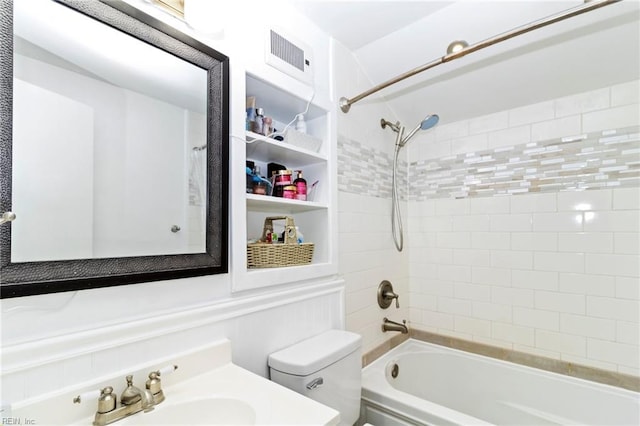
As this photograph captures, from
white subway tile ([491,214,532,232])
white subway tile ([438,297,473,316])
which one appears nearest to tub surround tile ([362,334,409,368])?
white subway tile ([438,297,473,316])

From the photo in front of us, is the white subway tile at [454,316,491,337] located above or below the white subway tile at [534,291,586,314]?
below

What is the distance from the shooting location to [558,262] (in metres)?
1.72

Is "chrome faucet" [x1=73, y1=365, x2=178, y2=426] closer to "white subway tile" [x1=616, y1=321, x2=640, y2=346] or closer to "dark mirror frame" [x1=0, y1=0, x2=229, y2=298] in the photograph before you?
"dark mirror frame" [x1=0, y1=0, x2=229, y2=298]

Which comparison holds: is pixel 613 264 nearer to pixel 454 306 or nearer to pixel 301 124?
pixel 454 306

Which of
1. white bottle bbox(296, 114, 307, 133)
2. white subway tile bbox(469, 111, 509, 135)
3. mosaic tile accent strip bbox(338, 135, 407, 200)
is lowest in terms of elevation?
mosaic tile accent strip bbox(338, 135, 407, 200)

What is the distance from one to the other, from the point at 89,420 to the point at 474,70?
7.05 ft

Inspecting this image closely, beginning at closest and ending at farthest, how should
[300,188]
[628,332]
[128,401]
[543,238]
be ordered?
1. [128,401]
2. [300,188]
3. [628,332]
4. [543,238]

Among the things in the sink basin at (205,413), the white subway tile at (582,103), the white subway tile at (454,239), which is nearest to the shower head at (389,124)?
the white subway tile at (454,239)

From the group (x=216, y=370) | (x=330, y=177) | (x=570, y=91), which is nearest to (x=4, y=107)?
(x=216, y=370)

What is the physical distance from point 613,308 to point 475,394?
0.87m

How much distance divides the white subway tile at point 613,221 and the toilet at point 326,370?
4.58 ft

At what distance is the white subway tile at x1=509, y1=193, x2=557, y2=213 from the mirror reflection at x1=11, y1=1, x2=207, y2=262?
1.77 metres

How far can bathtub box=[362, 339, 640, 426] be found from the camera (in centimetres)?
144

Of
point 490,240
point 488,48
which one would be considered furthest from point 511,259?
point 488,48
